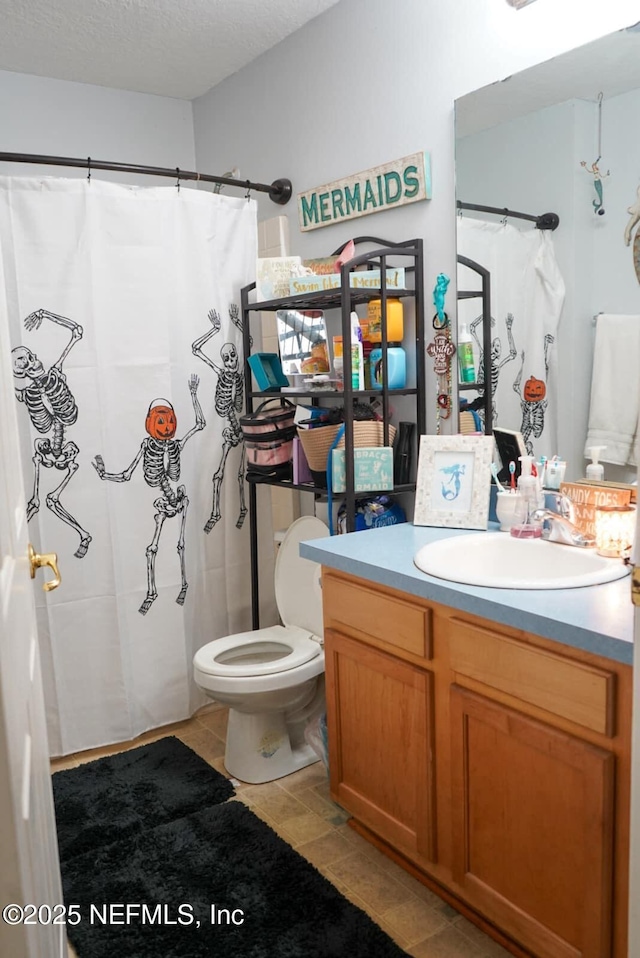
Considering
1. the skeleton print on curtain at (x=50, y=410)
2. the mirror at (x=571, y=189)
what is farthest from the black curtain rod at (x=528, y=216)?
the skeleton print on curtain at (x=50, y=410)

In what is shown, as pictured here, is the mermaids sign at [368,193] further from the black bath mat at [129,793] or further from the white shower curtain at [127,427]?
the black bath mat at [129,793]

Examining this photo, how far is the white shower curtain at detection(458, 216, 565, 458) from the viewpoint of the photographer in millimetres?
2082

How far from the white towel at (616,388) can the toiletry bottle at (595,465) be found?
0.05ft

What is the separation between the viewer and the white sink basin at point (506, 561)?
1795 millimetres

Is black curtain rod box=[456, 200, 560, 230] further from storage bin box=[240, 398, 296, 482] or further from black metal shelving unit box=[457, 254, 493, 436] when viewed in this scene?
storage bin box=[240, 398, 296, 482]

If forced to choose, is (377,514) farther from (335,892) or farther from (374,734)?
(335,892)

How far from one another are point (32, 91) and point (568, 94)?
2160 millimetres

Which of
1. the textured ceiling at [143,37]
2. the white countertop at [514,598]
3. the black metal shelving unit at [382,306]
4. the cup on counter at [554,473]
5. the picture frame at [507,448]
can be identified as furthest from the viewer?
the textured ceiling at [143,37]

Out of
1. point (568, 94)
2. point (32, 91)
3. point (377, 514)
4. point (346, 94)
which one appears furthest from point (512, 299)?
point (32, 91)

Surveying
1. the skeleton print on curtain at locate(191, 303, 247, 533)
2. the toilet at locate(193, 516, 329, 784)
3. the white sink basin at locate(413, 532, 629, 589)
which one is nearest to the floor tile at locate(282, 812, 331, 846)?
the toilet at locate(193, 516, 329, 784)

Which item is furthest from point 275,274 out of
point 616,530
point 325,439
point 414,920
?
point 414,920

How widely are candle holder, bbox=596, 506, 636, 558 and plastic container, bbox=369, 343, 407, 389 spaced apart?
818 mm

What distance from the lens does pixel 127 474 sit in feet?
9.17

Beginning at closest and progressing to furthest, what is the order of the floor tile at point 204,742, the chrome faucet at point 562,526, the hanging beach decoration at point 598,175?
the hanging beach decoration at point 598,175 → the chrome faucet at point 562,526 → the floor tile at point 204,742
